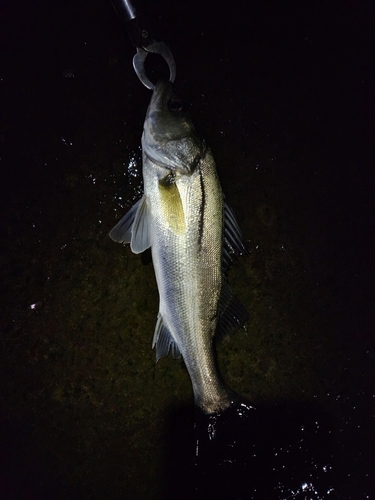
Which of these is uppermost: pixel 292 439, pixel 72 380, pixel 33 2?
pixel 33 2

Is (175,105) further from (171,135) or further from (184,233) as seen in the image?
(184,233)

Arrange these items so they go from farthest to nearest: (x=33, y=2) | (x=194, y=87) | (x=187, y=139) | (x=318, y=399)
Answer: (x=318, y=399), (x=194, y=87), (x=33, y=2), (x=187, y=139)

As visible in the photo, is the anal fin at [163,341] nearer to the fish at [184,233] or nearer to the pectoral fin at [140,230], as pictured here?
the fish at [184,233]

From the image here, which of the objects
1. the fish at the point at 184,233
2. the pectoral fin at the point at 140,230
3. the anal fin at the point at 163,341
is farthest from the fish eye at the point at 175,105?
the anal fin at the point at 163,341

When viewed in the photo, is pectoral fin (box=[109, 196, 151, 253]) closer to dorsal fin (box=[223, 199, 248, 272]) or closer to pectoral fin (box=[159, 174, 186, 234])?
pectoral fin (box=[159, 174, 186, 234])

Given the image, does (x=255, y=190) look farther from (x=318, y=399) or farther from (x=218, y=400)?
(x=318, y=399)

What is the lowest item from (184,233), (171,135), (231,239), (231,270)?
(231,270)

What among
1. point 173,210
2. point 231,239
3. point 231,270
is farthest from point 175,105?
point 231,270

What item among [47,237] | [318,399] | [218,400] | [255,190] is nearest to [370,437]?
[318,399]
